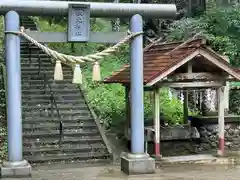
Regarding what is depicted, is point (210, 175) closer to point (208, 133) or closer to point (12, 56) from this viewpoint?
point (208, 133)

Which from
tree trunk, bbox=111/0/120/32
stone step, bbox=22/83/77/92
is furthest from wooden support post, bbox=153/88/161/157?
tree trunk, bbox=111/0/120/32

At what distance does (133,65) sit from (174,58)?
165cm

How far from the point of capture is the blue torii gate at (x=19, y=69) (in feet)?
32.4

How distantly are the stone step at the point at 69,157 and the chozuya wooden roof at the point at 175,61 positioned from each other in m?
2.10

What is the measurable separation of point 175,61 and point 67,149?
12.6 ft

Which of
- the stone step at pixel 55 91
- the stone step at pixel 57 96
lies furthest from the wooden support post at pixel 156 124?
the stone step at pixel 55 91

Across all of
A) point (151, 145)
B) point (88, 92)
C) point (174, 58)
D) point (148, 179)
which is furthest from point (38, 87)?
point (148, 179)

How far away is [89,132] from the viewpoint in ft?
43.9

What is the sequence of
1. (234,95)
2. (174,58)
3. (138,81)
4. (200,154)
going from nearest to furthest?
(138,81) → (174,58) → (200,154) → (234,95)

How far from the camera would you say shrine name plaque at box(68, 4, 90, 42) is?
408 inches

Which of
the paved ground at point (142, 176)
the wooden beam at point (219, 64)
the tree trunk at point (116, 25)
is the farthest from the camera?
the tree trunk at point (116, 25)

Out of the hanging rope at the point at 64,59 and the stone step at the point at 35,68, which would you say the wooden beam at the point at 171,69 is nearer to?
the hanging rope at the point at 64,59

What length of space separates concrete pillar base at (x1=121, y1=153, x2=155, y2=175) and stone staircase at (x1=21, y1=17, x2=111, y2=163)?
216 centimetres

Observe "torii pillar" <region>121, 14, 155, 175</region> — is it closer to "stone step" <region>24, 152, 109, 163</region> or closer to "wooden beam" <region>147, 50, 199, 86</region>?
"wooden beam" <region>147, 50, 199, 86</region>
